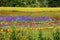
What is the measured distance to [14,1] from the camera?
45062 millimetres

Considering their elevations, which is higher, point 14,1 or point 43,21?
point 43,21

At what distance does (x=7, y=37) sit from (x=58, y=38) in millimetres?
1896

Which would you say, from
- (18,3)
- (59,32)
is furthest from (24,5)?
(59,32)

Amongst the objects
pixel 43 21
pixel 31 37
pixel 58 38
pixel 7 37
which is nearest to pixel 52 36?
pixel 58 38

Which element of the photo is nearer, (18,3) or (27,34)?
(27,34)

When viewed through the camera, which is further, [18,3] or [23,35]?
[18,3]

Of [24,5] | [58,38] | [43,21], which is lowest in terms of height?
[24,5]

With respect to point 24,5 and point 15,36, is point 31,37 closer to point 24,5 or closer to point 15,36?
point 15,36

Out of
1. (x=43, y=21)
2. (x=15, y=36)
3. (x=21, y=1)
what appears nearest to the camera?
(x=15, y=36)

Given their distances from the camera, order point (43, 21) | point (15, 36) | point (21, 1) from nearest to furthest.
→ point (15, 36) → point (43, 21) → point (21, 1)

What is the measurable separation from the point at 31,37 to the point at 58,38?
3.45 ft

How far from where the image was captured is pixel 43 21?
71.2 ft

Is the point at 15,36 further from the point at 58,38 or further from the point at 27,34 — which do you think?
the point at 58,38

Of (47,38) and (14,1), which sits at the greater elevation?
(47,38)
